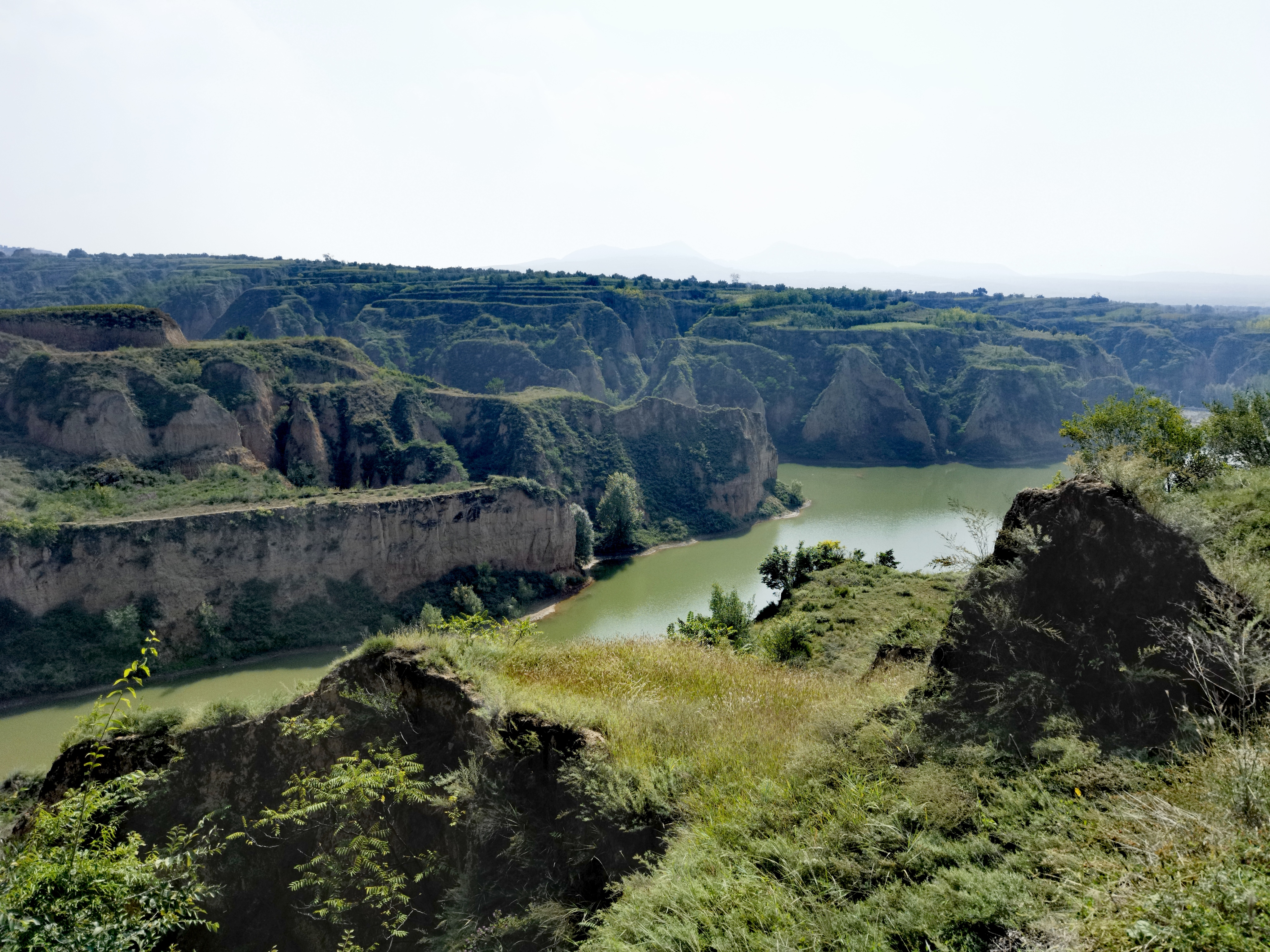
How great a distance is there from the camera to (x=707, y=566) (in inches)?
1529

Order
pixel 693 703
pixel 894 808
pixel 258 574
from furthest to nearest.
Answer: pixel 258 574 < pixel 693 703 < pixel 894 808

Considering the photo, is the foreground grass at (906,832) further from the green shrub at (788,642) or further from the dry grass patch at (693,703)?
the green shrub at (788,642)

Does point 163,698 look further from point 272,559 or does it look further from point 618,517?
point 618,517

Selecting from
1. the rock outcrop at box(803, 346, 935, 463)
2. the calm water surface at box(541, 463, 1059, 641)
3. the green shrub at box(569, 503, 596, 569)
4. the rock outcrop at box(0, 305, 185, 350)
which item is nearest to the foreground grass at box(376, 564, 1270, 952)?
the calm water surface at box(541, 463, 1059, 641)

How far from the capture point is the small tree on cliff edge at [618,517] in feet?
132

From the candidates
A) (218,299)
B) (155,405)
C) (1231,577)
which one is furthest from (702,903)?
(218,299)

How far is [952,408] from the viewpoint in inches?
2724

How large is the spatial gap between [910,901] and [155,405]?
41.4m

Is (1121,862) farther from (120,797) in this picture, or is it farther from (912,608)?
(912,608)

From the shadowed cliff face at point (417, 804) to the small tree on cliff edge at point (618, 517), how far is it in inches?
1230

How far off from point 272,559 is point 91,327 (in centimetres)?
2410

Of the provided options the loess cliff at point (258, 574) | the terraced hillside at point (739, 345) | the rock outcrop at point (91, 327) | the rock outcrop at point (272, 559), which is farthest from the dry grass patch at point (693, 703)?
the terraced hillside at point (739, 345)

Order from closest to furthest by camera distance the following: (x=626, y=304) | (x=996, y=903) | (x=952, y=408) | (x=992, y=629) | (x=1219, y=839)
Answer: (x=1219, y=839), (x=996, y=903), (x=992, y=629), (x=952, y=408), (x=626, y=304)

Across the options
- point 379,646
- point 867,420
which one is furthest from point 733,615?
point 867,420
